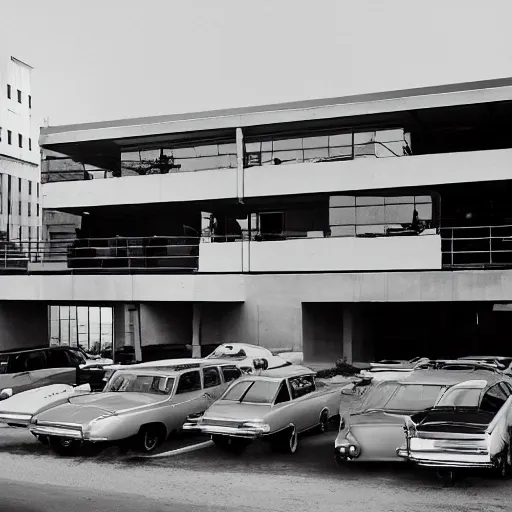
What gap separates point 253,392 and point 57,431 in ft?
11.2

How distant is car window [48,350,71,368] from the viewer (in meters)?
19.0

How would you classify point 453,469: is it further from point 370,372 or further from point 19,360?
point 19,360

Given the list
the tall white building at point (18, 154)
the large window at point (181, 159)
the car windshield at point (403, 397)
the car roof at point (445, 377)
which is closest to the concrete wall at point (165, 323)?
the large window at point (181, 159)

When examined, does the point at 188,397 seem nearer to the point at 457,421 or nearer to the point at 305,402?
the point at 305,402

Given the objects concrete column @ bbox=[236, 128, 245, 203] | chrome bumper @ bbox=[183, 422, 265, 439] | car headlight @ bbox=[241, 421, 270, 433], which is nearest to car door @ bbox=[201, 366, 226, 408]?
chrome bumper @ bbox=[183, 422, 265, 439]

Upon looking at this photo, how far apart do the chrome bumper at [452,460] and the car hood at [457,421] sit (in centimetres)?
34

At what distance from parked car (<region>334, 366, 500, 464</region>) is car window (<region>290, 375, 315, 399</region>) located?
133cm

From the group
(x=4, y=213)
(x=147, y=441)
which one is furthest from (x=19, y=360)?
(x=4, y=213)

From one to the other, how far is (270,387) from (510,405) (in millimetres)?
4083

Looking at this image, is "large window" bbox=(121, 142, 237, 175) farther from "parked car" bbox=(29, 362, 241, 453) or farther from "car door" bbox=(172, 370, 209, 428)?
"car door" bbox=(172, 370, 209, 428)

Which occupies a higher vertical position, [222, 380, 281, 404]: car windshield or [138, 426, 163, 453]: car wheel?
[222, 380, 281, 404]: car windshield

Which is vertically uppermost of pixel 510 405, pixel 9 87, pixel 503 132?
pixel 9 87

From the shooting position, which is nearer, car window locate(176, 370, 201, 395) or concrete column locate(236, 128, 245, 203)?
car window locate(176, 370, 201, 395)

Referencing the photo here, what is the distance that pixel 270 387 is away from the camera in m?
13.6
